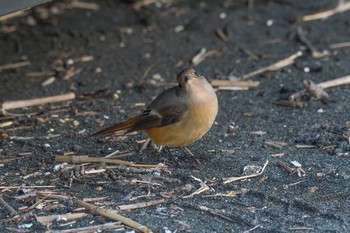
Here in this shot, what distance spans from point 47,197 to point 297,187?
1.71m

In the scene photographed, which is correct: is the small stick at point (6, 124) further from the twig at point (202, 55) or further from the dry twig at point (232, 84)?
the twig at point (202, 55)

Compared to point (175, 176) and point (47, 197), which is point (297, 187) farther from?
point (47, 197)

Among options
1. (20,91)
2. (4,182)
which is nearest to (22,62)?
(20,91)

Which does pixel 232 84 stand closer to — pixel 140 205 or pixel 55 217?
pixel 140 205

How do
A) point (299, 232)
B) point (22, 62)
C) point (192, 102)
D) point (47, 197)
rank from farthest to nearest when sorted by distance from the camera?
point (22, 62), point (192, 102), point (47, 197), point (299, 232)

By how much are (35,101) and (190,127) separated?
2.17 metres

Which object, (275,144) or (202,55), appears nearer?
(275,144)

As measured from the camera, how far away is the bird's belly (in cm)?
637

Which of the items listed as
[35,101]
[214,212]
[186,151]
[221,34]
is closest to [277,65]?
[221,34]

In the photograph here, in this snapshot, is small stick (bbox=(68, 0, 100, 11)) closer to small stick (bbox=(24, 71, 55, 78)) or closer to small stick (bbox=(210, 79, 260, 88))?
small stick (bbox=(24, 71, 55, 78))

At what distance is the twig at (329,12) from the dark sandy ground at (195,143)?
0.09 m

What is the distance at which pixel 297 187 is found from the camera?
600cm

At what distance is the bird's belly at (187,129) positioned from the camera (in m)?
6.37

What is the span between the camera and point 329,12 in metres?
10.4
